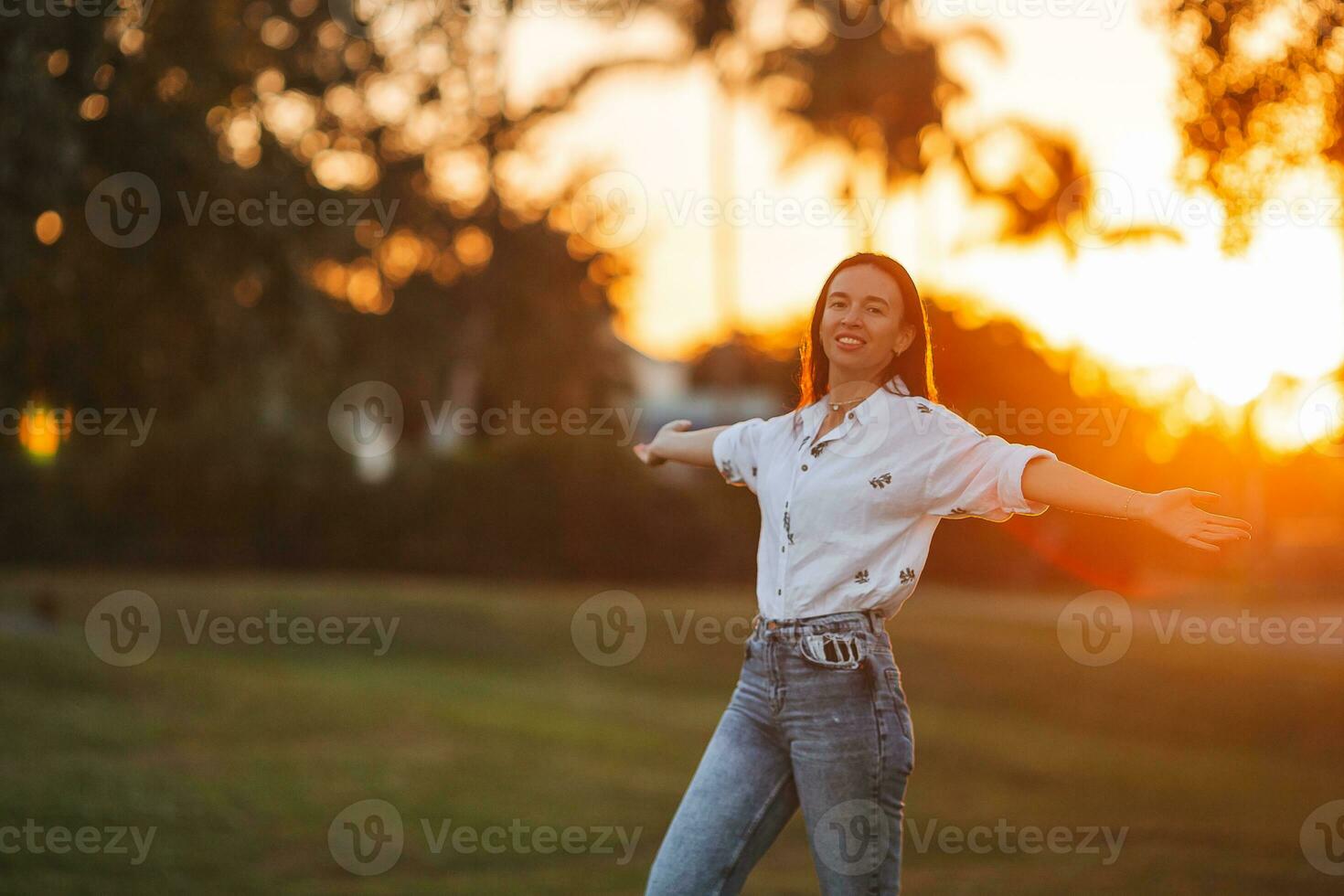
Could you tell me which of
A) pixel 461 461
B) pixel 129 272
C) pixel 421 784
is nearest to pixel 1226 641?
pixel 421 784

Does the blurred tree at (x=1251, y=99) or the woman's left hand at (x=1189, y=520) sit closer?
the woman's left hand at (x=1189, y=520)

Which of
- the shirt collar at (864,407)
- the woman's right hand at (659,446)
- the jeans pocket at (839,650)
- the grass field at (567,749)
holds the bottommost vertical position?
the grass field at (567,749)

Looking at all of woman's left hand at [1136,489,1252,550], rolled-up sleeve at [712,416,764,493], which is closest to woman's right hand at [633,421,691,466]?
rolled-up sleeve at [712,416,764,493]

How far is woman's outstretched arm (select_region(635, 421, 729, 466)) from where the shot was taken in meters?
4.18

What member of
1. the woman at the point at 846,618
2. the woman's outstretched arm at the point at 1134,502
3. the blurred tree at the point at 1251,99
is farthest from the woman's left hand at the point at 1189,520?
the blurred tree at the point at 1251,99

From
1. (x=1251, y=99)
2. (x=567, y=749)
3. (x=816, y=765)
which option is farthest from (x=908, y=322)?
(x=567, y=749)

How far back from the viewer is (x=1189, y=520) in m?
3.06

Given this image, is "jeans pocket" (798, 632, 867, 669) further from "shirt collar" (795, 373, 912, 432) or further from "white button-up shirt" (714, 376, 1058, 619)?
"shirt collar" (795, 373, 912, 432)

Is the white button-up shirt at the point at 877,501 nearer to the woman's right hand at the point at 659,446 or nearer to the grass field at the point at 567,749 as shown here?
the woman's right hand at the point at 659,446

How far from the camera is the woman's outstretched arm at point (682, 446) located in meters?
4.18

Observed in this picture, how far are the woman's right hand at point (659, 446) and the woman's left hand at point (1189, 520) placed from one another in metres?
1.59

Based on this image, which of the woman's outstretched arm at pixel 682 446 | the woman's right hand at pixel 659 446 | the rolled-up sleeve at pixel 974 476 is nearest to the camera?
the rolled-up sleeve at pixel 974 476

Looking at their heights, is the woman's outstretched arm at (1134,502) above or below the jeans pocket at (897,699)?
above

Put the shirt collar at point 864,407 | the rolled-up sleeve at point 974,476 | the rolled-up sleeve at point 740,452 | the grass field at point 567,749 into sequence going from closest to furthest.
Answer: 1. the rolled-up sleeve at point 974,476
2. the shirt collar at point 864,407
3. the rolled-up sleeve at point 740,452
4. the grass field at point 567,749
